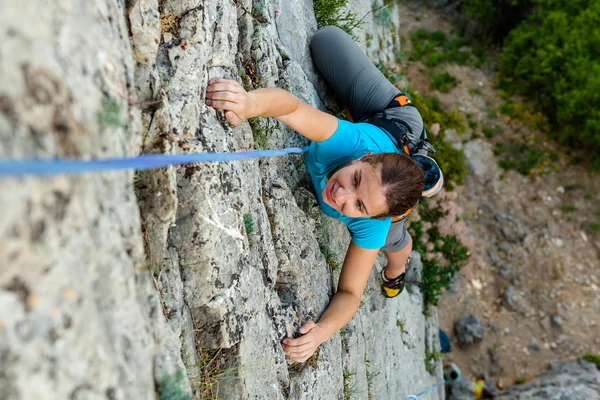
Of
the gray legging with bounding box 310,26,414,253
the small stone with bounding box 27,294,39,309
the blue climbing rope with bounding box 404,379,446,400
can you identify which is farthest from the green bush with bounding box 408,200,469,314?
the small stone with bounding box 27,294,39,309

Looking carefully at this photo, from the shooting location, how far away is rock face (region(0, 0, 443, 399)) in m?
1.43

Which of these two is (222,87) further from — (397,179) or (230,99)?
(397,179)

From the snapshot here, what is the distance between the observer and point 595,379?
8.55 m

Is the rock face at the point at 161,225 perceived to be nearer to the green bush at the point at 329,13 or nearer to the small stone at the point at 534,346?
the green bush at the point at 329,13

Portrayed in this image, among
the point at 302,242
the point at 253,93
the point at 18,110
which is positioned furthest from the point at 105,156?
the point at 302,242

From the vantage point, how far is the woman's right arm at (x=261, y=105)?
10.4ft

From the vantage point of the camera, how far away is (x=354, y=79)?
5.19 m

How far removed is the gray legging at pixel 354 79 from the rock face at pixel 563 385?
214 inches

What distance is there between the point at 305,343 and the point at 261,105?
77.4 inches

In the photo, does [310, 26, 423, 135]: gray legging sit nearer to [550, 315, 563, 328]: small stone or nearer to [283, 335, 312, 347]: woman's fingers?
[283, 335, 312, 347]: woman's fingers

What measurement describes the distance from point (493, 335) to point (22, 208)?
10.8m

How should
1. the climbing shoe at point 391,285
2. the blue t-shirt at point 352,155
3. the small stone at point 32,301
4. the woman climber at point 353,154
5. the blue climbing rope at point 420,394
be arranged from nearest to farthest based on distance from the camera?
the small stone at point 32,301 → the woman climber at point 353,154 → the blue t-shirt at point 352,155 → the climbing shoe at point 391,285 → the blue climbing rope at point 420,394

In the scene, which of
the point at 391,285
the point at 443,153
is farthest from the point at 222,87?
the point at 443,153

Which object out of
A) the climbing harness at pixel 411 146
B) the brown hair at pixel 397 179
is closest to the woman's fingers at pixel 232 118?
the brown hair at pixel 397 179
